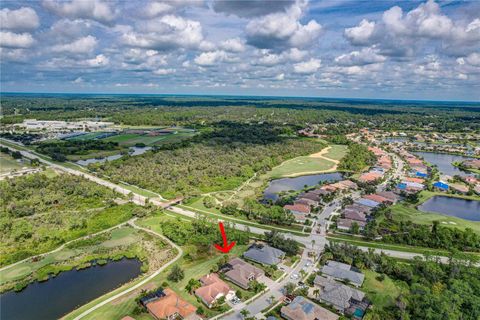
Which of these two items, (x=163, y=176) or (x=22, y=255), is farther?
(x=163, y=176)

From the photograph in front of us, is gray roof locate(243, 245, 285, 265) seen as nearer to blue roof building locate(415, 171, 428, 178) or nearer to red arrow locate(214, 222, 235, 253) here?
red arrow locate(214, 222, 235, 253)

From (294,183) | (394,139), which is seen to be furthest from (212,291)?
(394,139)

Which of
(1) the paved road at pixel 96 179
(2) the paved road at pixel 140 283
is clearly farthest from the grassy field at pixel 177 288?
(1) the paved road at pixel 96 179

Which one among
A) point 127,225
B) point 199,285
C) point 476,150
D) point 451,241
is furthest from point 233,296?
point 476,150

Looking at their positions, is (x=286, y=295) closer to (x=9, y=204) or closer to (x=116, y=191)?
(x=116, y=191)

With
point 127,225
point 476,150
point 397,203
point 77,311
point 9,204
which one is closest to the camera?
point 77,311

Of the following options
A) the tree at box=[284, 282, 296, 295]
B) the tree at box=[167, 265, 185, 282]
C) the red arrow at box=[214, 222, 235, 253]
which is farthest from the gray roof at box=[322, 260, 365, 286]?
the tree at box=[167, 265, 185, 282]
